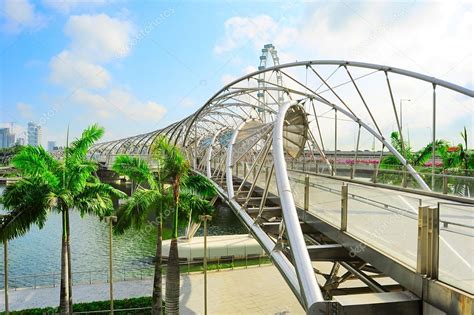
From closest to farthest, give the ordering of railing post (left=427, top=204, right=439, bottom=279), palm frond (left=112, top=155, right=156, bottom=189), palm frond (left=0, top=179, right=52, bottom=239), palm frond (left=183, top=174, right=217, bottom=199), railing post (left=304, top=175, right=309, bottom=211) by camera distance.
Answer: railing post (left=427, top=204, right=439, bottom=279) < railing post (left=304, top=175, right=309, bottom=211) < palm frond (left=0, top=179, right=52, bottom=239) < palm frond (left=112, top=155, right=156, bottom=189) < palm frond (left=183, top=174, right=217, bottom=199)

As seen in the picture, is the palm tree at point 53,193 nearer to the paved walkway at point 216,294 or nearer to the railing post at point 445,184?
the paved walkway at point 216,294

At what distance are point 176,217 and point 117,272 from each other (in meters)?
15.4

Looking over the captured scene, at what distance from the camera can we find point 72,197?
17.2 metres

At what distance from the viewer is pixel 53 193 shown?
1675 cm

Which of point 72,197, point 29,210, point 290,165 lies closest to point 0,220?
point 29,210

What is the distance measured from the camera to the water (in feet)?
96.2

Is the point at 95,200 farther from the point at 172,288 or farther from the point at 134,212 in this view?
the point at 172,288

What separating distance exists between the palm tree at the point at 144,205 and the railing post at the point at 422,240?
1333 cm

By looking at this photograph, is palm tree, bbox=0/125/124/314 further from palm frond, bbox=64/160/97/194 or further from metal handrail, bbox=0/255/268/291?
metal handrail, bbox=0/255/268/291

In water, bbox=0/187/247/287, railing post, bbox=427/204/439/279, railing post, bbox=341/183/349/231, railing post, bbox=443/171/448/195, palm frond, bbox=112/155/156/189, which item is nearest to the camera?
railing post, bbox=427/204/439/279

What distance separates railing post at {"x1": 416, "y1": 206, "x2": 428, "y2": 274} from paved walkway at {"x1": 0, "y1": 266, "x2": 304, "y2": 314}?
17517mm

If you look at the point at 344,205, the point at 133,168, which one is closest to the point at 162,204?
the point at 133,168

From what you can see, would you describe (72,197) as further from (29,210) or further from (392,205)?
(392,205)

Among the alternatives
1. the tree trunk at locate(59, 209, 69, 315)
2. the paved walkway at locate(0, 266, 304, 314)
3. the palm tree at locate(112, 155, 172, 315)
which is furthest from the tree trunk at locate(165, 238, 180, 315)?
the paved walkway at locate(0, 266, 304, 314)
